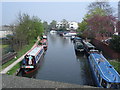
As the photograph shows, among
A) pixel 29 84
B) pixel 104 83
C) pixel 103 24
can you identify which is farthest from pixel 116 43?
pixel 29 84

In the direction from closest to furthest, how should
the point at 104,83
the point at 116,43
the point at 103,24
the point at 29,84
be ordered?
the point at 29,84 → the point at 104,83 → the point at 116,43 → the point at 103,24

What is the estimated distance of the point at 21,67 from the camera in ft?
48.3

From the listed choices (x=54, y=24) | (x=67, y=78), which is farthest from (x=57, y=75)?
(x=54, y=24)

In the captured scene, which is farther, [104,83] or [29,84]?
[104,83]

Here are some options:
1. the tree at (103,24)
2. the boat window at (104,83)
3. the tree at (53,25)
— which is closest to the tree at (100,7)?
the tree at (103,24)

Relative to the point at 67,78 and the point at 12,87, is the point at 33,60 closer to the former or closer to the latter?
the point at 67,78

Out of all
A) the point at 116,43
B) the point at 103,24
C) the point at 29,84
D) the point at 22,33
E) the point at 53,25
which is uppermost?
the point at 53,25

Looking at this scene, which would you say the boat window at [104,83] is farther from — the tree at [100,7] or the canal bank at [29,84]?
the tree at [100,7]

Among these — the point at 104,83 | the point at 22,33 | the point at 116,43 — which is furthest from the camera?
the point at 22,33

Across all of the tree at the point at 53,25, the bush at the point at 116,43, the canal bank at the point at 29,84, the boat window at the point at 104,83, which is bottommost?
the boat window at the point at 104,83

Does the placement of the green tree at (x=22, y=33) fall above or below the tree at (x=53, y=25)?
below

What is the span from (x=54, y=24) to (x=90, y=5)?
82743mm

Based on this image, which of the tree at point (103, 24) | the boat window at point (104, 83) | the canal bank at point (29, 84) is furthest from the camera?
the tree at point (103, 24)

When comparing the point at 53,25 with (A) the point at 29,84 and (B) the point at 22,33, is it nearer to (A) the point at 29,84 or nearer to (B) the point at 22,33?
(B) the point at 22,33
